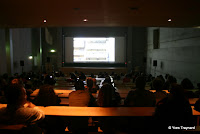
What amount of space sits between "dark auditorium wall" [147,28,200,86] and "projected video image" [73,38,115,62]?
5.36m

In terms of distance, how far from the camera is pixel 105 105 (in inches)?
100.0

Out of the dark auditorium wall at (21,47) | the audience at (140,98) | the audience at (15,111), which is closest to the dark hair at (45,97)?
the audience at (15,111)

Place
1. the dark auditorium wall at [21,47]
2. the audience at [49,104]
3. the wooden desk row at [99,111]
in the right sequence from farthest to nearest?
the dark auditorium wall at [21,47], the audience at [49,104], the wooden desk row at [99,111]

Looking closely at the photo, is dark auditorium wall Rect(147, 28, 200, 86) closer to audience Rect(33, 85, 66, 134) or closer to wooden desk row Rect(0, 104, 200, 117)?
wooden desk row Rect(0, 104, 200, 117)

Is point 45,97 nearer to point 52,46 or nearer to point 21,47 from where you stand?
point 21,47

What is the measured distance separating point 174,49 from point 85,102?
810 cm

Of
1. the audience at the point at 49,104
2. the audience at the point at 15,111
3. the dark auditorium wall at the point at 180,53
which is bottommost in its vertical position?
the audience at the point at 49,104

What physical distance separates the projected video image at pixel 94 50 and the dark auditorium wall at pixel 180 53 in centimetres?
536

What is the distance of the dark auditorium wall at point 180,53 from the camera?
7164 millimetres

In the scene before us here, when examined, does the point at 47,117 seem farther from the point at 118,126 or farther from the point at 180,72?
the point at 180,72

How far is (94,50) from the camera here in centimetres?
1622

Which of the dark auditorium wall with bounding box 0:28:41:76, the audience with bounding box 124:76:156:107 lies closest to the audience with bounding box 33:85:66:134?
the audience with bounding box 124:76:156:107

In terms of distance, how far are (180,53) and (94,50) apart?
352 inches

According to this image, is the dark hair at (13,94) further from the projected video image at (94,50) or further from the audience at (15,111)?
the projected video image at (94,50)
